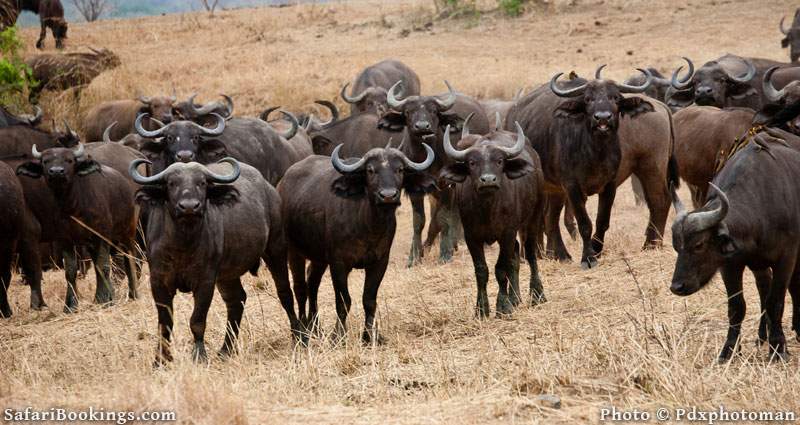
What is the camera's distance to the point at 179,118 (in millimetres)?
14969

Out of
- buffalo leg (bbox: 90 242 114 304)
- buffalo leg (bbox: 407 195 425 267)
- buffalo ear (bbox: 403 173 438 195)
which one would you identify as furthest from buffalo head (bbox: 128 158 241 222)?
buffalo leg (bbox: 407 195 425 267)

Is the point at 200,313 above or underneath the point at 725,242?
underneath

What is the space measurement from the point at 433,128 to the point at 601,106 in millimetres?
2167

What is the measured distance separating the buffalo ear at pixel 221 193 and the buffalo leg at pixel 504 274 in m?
2.42

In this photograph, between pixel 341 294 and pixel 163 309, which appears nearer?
pixel 163 309

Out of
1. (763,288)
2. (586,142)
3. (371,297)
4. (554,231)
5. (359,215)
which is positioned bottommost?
(554,231)

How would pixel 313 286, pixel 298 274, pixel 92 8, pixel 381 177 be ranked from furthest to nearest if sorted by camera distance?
pixel 92 8, pixel 298 274, pixel 313 286, pixel 381 177

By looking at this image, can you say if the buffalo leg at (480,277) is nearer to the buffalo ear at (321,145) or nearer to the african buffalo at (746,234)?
the african buffalo at (746,234)

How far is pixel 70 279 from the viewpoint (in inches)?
466

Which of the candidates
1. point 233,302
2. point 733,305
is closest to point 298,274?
point 233,302

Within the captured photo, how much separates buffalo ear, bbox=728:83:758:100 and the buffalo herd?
0.03 m

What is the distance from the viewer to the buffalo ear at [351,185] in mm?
8812

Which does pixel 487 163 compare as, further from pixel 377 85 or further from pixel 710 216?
pixel 377 85

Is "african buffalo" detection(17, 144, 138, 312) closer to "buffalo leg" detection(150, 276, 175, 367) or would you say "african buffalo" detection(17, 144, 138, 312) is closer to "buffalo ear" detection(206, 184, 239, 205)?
"buffalo leg" detection(150, 276, 175, 367)
